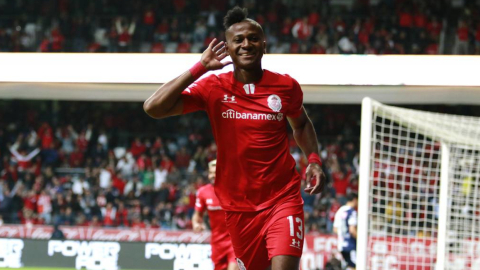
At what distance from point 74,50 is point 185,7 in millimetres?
3381

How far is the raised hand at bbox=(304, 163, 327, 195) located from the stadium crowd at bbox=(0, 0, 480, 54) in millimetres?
14180

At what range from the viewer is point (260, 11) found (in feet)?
65.6

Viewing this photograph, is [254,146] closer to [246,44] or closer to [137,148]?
[246,44]

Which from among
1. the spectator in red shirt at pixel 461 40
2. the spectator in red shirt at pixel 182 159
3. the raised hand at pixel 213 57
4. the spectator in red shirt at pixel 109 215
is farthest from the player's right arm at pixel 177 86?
the spectator in red shirt at pixel 461 40

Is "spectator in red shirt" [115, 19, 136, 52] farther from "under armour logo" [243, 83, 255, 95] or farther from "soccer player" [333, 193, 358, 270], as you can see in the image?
"under armour logo" [243, 83, 255, 95]

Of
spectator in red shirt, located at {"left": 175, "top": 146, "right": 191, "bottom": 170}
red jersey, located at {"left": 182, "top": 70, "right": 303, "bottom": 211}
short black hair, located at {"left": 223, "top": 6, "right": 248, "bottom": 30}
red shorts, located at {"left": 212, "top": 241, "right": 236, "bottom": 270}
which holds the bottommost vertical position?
red shorts, located at {"left": 212, "top": 241, "right": 236, "bottom": 270}

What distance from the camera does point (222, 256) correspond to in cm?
815

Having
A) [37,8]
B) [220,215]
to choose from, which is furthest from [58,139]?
[220,215]

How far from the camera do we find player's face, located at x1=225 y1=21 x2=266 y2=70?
4.19m

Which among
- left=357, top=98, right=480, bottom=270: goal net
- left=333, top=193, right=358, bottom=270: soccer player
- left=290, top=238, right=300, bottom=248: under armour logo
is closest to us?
left=290, top=238, right=300, bottom=248: under armour logo

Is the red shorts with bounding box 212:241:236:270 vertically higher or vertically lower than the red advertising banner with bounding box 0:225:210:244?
lower

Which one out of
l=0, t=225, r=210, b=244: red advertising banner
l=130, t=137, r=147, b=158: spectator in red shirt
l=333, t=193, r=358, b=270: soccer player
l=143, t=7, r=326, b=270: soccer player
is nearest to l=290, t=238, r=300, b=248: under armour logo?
l=143, t=7, r=326, b=270: soccer player

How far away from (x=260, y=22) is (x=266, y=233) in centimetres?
1564

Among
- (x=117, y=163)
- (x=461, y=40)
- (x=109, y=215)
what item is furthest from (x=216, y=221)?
(x=461, y=40)
